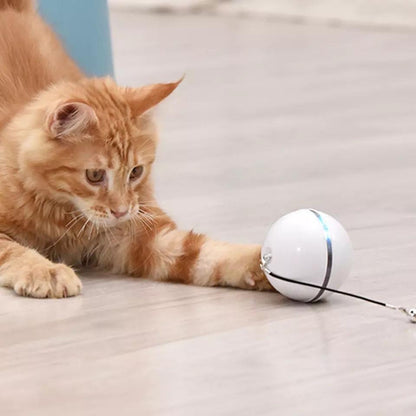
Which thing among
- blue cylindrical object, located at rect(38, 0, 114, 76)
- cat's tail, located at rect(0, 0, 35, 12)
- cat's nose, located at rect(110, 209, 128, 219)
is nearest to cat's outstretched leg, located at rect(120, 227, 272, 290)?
cat's nose, located at rect(110, 209, 128, 219)

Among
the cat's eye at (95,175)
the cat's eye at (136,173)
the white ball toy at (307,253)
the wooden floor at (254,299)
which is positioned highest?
the cat's eye at (95,175)

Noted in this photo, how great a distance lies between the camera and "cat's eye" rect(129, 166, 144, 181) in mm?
2010

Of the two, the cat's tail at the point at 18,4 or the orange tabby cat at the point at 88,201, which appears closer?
the orange tabby cat at the point at 88,201

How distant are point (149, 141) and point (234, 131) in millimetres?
1257

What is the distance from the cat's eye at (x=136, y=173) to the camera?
2.01 m

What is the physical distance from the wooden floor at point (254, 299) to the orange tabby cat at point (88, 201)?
0.15ft

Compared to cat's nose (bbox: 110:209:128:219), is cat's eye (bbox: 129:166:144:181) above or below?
above

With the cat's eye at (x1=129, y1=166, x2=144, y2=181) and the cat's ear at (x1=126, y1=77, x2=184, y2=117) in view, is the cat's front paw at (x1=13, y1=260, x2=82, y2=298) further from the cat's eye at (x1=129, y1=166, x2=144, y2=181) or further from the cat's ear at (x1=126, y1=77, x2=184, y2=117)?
the cat's ear at (x1=126, y1=77, x2=184, y2=117)

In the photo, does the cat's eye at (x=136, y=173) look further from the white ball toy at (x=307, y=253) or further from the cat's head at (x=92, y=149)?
the white ball toy at (x=307, y=253)

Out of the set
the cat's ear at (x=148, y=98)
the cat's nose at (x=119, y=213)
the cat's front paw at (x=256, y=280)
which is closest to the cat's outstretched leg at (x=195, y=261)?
the cat's front paw at (x=256, y=280)

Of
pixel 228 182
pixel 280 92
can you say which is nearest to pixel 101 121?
pixel 228 182

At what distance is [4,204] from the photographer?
205cm

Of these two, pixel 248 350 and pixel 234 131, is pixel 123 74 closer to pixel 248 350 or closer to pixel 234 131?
pixel 234 131

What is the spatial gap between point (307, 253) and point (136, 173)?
1.26 ft
